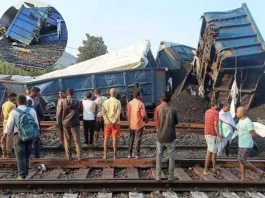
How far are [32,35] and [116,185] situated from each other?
18735 mm

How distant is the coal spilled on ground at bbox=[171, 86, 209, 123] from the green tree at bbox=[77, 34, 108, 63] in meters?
20.8

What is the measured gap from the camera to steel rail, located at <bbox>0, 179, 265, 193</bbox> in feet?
20.7

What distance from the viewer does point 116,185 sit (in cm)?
636

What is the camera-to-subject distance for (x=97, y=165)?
7859 millimetres

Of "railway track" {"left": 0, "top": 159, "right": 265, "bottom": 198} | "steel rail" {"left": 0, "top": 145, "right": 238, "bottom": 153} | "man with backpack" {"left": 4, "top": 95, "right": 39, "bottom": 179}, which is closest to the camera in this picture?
"railway track" {"left": 0, "top": 159, "right": 265, "bottom": 198}

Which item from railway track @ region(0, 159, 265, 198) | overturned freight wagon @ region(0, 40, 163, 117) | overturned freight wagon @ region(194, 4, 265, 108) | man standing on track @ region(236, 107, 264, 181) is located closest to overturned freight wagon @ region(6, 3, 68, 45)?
overturned freight wagon @ region(0, 40, 163, 117)

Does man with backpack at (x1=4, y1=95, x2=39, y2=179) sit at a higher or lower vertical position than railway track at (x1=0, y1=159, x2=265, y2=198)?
higher

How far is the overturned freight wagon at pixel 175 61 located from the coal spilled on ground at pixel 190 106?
0.86 meters

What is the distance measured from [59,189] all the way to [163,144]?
197cm

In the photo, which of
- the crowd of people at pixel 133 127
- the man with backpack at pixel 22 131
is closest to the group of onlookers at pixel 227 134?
the crowd of people at pixel 133 127

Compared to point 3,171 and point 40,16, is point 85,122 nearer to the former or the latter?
point 3,171

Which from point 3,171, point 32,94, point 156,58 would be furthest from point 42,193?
point 156,58

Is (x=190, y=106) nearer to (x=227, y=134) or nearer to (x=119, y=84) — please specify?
(x=119, y=84)

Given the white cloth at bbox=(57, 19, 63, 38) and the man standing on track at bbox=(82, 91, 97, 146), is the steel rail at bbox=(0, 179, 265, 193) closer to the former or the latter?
the man standing on track at bbox=(82, 91, 97, 146)
